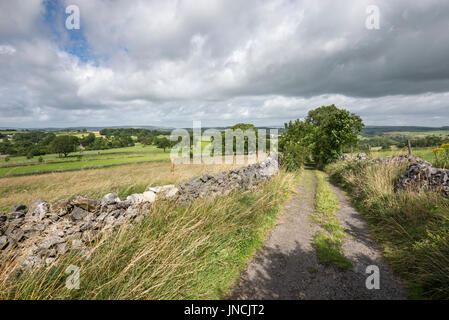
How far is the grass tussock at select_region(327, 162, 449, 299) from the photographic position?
286cm

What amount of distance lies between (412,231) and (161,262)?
5.87 metres

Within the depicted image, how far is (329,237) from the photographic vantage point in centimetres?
453

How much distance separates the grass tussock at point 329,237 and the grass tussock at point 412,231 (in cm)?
86

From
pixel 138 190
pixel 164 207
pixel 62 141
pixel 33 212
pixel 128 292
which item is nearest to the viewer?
pixel 128 292

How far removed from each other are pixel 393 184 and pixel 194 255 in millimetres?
8454

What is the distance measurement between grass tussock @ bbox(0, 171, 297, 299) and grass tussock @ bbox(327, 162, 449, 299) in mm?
2813

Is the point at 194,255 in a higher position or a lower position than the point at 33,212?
lower

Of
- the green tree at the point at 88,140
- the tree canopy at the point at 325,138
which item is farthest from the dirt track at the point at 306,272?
the green tree at the point at 88,140

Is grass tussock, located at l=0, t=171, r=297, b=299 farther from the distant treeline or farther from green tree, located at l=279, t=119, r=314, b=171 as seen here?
the distant treeline

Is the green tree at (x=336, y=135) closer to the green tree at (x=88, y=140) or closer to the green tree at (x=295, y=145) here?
the green tree at (x=295, y=145)

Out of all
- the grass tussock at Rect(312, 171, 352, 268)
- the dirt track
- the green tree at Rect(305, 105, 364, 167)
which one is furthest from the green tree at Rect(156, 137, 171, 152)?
the dirt track

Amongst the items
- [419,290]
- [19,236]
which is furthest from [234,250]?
[19,236]
